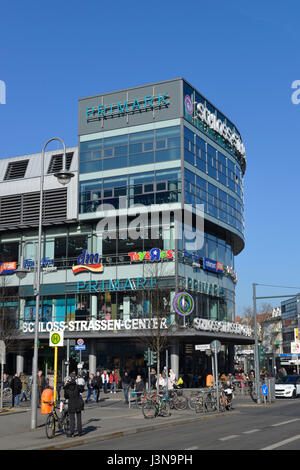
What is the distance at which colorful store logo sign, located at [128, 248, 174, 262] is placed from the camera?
44531mm

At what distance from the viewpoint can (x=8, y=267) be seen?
167 feet

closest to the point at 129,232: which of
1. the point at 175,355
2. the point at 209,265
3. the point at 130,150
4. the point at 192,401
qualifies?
the point at 130,150

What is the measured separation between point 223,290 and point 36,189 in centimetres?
1865

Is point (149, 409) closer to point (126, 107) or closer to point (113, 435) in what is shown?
point (113, 435)

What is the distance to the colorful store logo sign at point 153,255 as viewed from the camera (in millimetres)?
44531

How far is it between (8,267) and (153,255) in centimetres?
1400

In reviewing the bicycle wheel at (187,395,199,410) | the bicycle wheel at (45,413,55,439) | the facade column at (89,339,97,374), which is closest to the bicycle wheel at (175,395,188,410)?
the bicycle wheel at (187,395,199,410)

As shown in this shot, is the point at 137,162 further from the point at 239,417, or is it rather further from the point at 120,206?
the point at 239,417

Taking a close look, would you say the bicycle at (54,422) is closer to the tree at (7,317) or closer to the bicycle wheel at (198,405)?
the bicycle wheel at (198,405)

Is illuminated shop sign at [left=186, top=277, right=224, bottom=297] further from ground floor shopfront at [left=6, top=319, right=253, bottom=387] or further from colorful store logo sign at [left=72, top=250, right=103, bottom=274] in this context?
colorful store logo sign at [left=72, top=250, right=103, bottom=274]

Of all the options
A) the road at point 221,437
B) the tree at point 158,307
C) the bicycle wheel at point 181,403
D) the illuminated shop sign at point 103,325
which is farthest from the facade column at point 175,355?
the road at point 221,437

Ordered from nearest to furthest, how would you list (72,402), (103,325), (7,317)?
(72,402)
(103,325)
(7,317)

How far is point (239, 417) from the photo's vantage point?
23.6 meters
